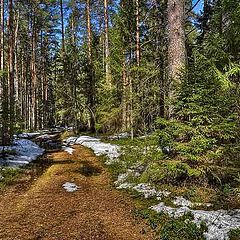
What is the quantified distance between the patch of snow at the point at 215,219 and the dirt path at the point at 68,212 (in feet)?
2.55

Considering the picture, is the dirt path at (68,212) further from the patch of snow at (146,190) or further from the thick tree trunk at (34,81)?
the thick tree trunk at (34,81)

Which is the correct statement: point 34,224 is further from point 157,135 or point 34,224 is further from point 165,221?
point 157,135

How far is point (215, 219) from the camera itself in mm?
5312

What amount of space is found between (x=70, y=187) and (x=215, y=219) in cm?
492

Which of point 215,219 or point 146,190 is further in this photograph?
point 146,190

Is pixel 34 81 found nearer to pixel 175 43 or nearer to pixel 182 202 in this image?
pixel 175 43

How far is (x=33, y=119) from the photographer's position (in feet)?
121

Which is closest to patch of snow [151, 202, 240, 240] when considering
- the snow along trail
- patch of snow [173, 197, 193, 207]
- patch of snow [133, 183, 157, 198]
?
the snow along trail

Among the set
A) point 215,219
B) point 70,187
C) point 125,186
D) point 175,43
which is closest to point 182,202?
point 215,219

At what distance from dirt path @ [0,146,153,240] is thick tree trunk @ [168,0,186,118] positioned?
301cm

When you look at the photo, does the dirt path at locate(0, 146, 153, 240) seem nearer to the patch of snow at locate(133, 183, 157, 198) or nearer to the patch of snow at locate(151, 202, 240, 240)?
the patch of snow at locate(133, 183, 157, 198)

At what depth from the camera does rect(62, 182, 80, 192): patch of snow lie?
8784 mm

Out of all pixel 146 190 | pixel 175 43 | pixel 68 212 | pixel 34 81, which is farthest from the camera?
pixel 34 81

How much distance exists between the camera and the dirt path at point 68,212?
218 inches
